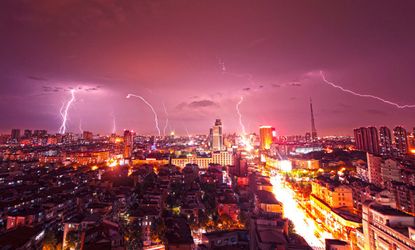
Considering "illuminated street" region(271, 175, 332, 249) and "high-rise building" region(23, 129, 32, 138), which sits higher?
"high-rise building" region(23, 129, 32, 138)

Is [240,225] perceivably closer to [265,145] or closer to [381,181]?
[381,181]

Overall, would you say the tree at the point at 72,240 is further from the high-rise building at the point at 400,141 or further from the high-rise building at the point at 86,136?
the high-rise building at the point at 86,136

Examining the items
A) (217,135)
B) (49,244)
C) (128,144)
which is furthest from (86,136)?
(49,244)

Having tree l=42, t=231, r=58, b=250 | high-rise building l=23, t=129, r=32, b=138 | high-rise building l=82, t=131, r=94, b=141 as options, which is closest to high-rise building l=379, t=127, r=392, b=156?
tree l=42, t=231, r=58, b=250

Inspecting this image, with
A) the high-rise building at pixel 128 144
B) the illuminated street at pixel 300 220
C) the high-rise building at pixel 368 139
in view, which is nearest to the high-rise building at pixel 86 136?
the high-rise building at pixel 128 144

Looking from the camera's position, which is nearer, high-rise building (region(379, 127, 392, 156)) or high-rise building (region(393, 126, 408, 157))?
high-rise building (region(393, 126, 408, 157))

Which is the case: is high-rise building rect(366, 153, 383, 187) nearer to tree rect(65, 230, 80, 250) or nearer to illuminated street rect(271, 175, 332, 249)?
illuminated street rect(271, 175, 332, 249)

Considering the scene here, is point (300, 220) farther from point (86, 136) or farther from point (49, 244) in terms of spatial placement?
point (86, 136)
